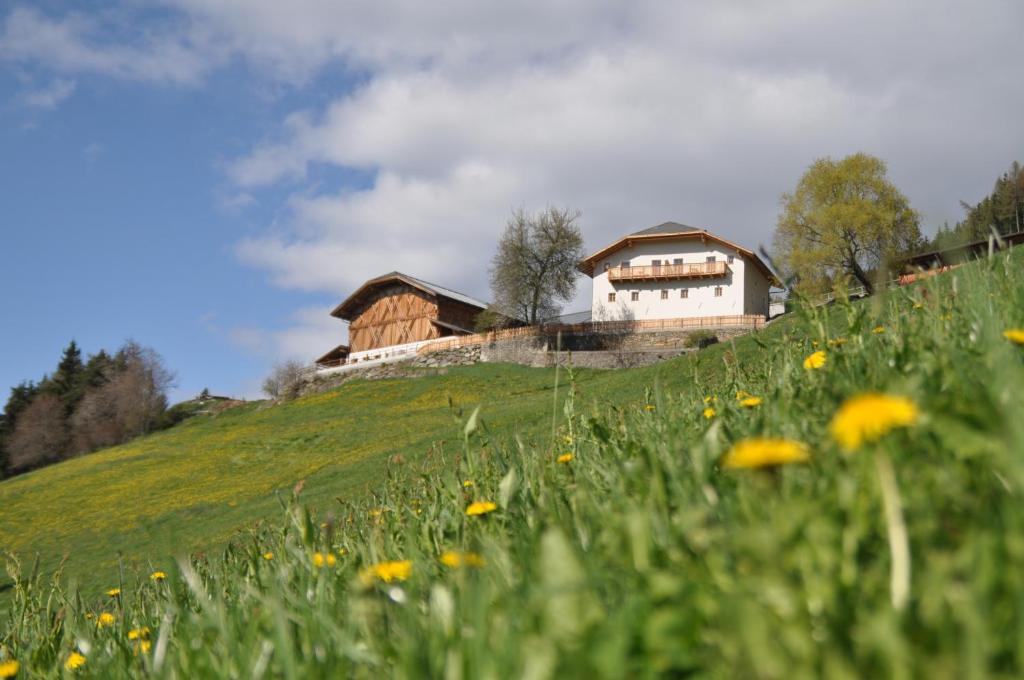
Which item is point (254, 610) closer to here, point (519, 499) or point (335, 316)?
point (519, 499)

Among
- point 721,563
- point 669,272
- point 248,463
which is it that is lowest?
point 248,463

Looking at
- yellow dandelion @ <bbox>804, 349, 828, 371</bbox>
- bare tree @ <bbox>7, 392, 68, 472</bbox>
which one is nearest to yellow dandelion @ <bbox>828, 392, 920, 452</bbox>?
yellow dandelion @ <bbox>804, 349, 828, 371</bbox>

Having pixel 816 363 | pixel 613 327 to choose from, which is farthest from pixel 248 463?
pixel 816 363

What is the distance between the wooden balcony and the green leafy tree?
13.4 feet

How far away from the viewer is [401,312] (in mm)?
60188

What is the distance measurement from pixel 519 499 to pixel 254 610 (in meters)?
0.99

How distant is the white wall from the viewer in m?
51.0

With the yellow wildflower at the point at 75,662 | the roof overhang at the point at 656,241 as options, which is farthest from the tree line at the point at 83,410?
the yellow wildflower at the point at 75,662

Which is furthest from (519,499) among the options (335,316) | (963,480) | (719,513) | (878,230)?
(335,316)

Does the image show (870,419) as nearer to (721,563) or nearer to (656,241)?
(721,563)

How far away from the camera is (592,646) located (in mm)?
1064

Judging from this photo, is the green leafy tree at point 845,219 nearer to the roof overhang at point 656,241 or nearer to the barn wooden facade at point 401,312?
the roof overhang at point 656,241

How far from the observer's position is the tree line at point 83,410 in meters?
60.2

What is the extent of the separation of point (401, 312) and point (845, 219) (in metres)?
32.2
